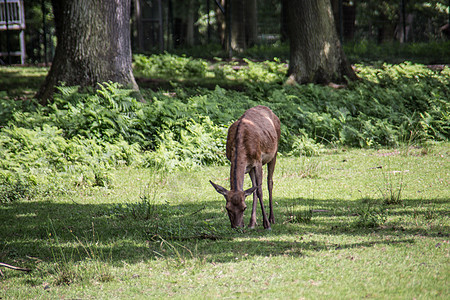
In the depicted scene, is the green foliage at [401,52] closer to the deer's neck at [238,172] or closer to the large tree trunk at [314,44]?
the large tree trunk at [314,44]

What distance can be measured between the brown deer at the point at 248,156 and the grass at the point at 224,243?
0.37 metres

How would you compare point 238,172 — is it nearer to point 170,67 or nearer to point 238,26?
point 170,67

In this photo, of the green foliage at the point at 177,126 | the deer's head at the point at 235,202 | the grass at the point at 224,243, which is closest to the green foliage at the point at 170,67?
the green foliage at the point at 177,126

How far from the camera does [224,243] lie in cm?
610

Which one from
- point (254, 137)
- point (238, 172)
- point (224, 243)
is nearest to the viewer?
point (224, 243)

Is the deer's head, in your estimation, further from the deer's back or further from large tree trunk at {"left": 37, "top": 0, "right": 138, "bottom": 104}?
large tree trunk at {"left": 37, "top": 0, "right": 138, "bottom": 104}

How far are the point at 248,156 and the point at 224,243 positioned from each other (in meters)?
1.16

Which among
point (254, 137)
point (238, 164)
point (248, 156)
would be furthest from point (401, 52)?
point (238, 164)

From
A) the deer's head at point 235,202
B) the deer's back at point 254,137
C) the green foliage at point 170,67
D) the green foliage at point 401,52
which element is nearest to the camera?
the deer's head at point 235,202

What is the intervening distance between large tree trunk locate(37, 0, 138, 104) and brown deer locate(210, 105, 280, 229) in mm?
6336

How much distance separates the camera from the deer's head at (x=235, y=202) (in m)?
6.12

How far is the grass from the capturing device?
4.82m

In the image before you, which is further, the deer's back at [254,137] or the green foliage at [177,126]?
the green foliage at [177,126]

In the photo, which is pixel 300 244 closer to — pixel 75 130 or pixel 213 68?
pixel 75 130
